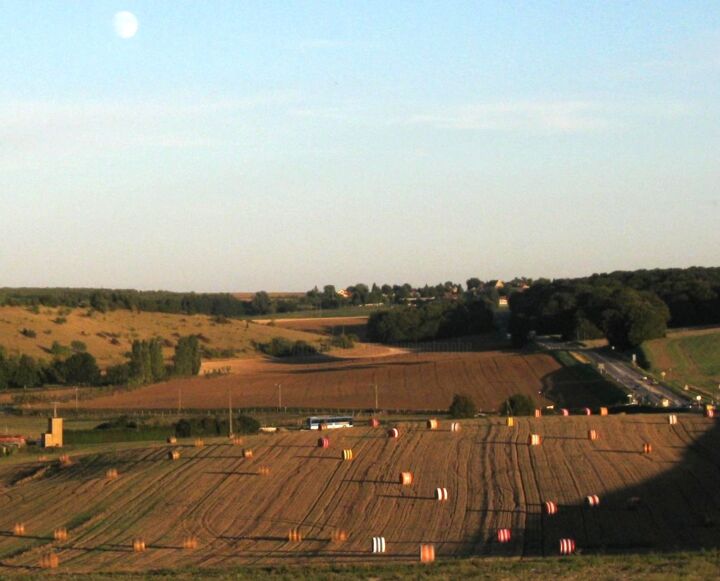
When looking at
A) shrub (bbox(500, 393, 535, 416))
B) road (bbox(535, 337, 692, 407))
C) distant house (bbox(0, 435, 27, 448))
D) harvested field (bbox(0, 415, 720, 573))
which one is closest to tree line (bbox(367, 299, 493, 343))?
road (bbox(535, 337, 692, 407))

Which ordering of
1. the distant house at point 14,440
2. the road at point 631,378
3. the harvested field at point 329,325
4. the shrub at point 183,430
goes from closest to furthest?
the distant house at point 14,440 → the shrub at point 183,430 → the road at point 631,378 → the harvested field at point 329,325

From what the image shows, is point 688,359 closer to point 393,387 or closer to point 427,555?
point 393,387

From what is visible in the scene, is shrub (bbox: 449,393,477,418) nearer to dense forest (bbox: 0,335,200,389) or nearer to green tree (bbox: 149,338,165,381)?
dense forest (bbox: 0,335,200,389)

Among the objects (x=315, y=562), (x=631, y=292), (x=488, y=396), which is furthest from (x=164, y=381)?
(x=315, y=562)

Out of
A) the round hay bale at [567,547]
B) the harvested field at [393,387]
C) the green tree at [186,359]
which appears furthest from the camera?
the green tree at [186,359]

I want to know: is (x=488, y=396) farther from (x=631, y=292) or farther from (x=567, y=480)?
(x=567, y=480)

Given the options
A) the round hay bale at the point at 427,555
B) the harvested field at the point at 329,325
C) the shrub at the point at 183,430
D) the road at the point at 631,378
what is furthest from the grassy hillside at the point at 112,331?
the round hay bale at the point at 427,555

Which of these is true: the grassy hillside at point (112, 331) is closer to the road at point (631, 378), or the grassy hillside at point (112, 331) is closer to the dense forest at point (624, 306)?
the dense forest at point (624, 306)

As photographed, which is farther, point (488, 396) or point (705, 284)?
point (705, 284)
